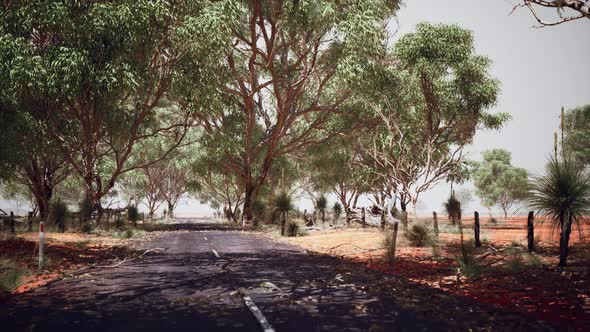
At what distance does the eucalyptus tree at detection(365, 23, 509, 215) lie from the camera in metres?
25.9

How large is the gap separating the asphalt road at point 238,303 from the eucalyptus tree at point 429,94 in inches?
622

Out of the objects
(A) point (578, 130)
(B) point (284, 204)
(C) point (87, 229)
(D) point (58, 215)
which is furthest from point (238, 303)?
(A) point (578, 130)

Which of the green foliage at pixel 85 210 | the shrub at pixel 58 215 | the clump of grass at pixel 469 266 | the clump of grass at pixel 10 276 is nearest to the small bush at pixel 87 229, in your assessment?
the shrub at pixel 58 215

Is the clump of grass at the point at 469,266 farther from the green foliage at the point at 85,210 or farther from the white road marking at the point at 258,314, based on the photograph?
the green foliage at the point at 85,210

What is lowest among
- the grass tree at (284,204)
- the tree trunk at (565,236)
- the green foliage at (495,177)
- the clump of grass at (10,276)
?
the clump of grass at (10,276)

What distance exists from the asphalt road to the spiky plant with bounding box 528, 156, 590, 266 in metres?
4.49

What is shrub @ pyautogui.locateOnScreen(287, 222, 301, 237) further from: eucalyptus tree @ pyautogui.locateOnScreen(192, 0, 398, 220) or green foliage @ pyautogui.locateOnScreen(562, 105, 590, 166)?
green foliage @ pyautogui.locateOnScreen(562, 105, 590, 166)

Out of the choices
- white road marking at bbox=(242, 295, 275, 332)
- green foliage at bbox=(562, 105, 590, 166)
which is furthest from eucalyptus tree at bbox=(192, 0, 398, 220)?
green foliage at bbox=(562, 105, 590, 166)

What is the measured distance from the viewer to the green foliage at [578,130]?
4644 cm

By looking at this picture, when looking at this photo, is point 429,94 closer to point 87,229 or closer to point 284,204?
point 284,204

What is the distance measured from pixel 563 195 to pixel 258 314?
8.54 metres

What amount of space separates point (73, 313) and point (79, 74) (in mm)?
9228

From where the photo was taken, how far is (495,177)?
6581 cm

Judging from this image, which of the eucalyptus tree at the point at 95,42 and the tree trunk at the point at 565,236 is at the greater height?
the eucalyptus tree at the point at 95,42
